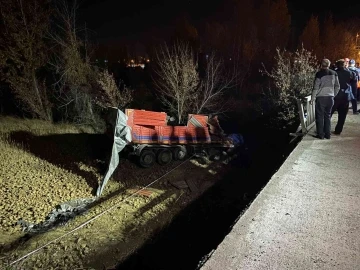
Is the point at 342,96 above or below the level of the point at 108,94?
below

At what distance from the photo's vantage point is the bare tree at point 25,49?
Answer: 39.6 ft

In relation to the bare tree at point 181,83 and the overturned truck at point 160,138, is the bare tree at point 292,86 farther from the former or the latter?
the bare tree at point 181,83

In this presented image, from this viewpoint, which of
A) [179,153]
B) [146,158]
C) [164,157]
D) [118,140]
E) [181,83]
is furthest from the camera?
[181,83]

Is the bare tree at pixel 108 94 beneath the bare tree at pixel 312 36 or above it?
beneath

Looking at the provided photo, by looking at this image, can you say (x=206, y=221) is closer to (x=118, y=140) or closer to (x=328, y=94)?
(x=118, y=140)

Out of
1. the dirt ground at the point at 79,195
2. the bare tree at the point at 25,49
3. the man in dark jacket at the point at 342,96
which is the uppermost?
the bare tree at the point at 25,49

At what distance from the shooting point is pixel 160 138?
31.2 ft

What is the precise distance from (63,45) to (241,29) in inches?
1067

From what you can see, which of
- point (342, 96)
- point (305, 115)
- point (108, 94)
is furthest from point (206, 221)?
point (108, 94)

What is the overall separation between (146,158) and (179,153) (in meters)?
1.37

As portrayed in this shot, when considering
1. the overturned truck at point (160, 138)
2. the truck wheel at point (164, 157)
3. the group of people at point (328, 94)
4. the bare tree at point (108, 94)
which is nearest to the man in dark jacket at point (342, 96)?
the group of people at point (328, 94)

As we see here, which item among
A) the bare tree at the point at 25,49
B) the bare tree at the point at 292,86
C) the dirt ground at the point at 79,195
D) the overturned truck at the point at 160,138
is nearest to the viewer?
the dirt ground at the point at 79,195

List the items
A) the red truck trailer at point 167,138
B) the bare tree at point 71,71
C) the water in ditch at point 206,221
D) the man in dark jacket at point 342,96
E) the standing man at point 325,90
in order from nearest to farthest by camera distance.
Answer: the water in ditch at point 206,221 < the standing man at point 325,90 < the man in dark jacket at point 342,96 < the red truck trailer at point 167,138 < the bare tree at point 71,71

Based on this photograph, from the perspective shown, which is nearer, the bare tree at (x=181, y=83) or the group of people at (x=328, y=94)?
the group of people at (x=328, y=94)
